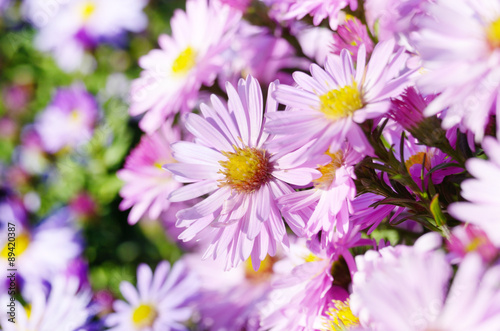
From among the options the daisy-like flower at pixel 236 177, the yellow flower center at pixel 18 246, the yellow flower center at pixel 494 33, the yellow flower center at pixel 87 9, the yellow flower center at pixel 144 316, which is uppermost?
the yellow flower center at pixel 494 33

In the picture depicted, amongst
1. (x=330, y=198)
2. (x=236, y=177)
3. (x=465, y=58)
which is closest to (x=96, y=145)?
(x=236, y=177)

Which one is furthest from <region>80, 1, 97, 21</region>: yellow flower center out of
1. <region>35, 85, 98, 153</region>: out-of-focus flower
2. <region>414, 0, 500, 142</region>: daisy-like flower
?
<region>414, 0, 500, 142</region>: daisy-like flower

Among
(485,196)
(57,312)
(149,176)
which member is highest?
(485,196)

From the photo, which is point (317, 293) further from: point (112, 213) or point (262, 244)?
point (112, 213)

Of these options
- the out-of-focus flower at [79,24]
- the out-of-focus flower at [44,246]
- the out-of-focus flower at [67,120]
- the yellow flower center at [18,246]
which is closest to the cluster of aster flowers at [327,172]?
the out-of-focus flower at [44,246]

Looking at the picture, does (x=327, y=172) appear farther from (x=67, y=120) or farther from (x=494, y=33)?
(x=67, y=120)

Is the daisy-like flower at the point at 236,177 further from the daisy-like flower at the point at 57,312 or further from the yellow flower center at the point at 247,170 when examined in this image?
the daisy-like flower at the point at 57,312

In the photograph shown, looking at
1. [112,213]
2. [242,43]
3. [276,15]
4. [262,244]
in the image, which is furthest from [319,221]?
[112,213]
